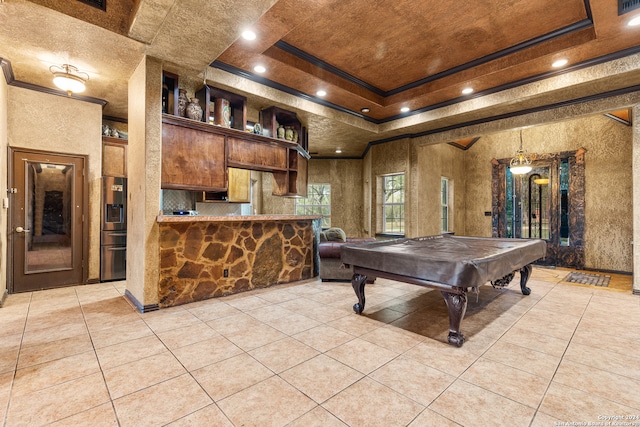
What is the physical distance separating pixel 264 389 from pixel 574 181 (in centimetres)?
760

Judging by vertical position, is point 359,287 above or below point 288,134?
below

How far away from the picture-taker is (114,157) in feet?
16.8

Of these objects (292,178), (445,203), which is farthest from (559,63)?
(445,203)

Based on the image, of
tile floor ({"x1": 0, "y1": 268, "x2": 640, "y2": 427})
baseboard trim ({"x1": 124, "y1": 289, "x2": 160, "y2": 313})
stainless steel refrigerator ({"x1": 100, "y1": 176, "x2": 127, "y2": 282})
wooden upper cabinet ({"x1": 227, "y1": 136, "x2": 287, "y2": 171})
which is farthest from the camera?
stainless steel refrigerator ({"x1": 100, "y1": 176, "x2": 127, "y2": 282})

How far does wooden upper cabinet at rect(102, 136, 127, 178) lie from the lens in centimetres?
504

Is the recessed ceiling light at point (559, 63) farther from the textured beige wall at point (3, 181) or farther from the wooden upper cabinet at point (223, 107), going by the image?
the textured beige wall at point (3, 181)

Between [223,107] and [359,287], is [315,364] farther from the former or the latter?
[223,107]

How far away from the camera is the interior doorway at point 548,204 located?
6.34 m

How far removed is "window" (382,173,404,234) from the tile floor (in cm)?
350

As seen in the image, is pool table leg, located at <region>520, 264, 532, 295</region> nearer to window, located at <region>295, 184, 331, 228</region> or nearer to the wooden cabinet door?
the wooden cabinet door

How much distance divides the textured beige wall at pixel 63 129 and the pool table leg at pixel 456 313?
5.31 metres

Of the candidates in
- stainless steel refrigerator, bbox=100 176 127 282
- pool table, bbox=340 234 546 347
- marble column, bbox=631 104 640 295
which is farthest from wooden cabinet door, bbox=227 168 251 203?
marble column, bbox=631 104 640 295

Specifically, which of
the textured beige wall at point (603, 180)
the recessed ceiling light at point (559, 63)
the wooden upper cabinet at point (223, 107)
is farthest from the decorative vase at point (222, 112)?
the textured beige wall at point (603, 180)

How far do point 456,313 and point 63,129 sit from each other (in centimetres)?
584
